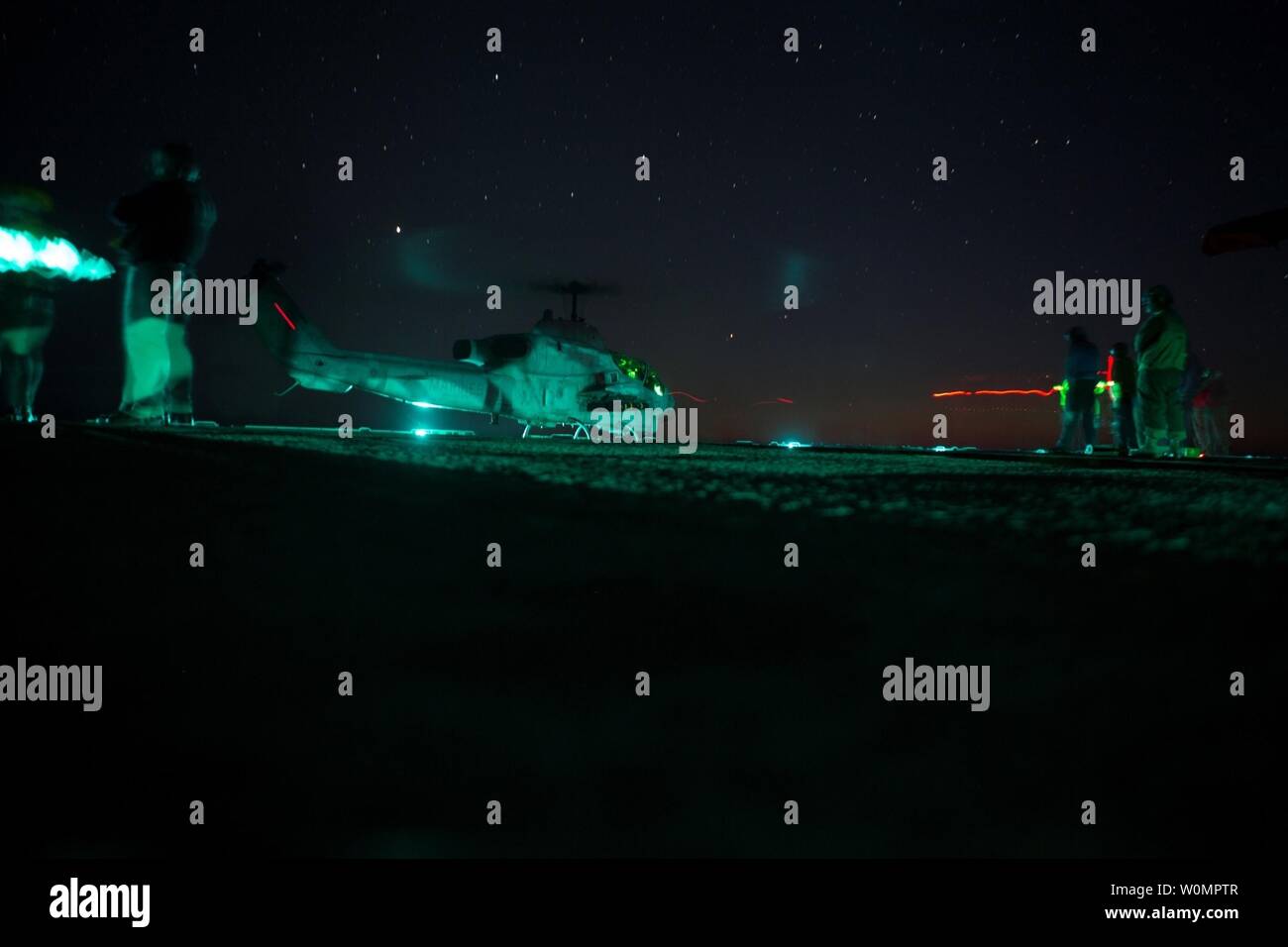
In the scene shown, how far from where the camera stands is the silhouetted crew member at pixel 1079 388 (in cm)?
981

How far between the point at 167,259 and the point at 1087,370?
10.4 m

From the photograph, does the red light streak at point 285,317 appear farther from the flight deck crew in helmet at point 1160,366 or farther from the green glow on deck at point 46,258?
the flight deck crew in helmet at point 1160,366

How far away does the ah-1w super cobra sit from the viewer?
42.5 ft

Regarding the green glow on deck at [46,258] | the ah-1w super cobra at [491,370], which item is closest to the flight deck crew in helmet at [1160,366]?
the ah-1w super cobra at [491,370]

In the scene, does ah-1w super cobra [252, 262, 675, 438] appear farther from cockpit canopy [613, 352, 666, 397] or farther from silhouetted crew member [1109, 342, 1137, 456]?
silhouetted crew member [1109, 342, 1137, 456]

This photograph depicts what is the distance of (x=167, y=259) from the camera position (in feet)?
15.4

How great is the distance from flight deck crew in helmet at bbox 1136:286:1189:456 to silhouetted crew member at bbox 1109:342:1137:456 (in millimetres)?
2512

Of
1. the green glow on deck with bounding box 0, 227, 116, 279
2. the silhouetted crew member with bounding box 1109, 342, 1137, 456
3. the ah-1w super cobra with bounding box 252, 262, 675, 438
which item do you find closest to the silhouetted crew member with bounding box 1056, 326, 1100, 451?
the silhouetted crew member with bounding box 1109, 342, 1137, 456

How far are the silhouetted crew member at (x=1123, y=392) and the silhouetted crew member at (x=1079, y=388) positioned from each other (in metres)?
0.32

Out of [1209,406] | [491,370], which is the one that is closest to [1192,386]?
[1209,406]

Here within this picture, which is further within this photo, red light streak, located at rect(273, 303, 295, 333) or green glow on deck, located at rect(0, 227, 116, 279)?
red light streak, located at rect(273, 303, 295, 333)

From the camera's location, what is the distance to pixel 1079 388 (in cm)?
1001
